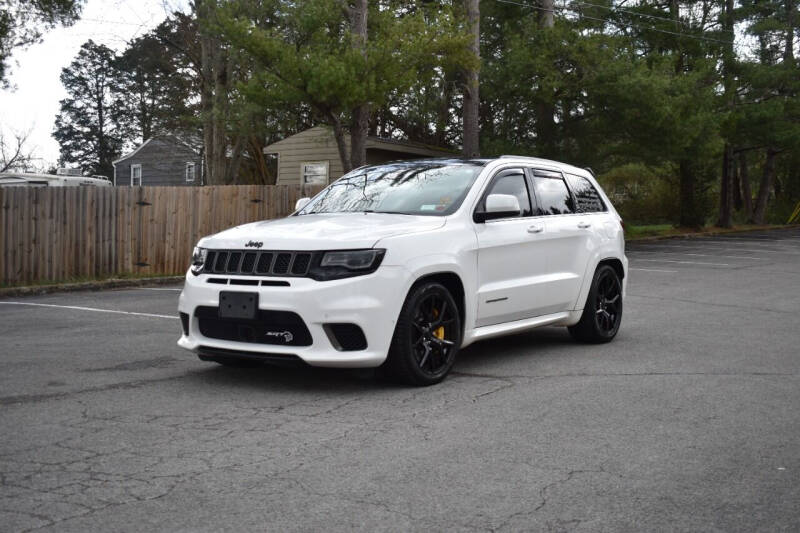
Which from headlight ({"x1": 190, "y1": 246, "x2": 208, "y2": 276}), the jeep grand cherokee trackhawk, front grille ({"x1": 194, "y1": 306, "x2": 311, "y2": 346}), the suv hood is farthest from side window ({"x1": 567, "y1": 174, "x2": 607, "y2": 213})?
headlight ({"x1": 190, "y1": 246, "x2": 208, "y2": 276})

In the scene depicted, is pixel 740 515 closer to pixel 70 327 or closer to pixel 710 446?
pixel 710 446

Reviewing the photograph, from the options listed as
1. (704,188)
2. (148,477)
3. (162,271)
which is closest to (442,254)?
(148,477)

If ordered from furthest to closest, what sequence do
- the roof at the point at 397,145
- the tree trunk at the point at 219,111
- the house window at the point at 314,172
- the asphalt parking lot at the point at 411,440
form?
the house window at the point at 314,172
the roof at the point at 397,145
the tree trunk at the point at 219,111
the asphalt parking lot at the point at 411,440

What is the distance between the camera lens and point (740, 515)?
12.9 ft

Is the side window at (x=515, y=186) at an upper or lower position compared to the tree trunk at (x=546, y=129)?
lower

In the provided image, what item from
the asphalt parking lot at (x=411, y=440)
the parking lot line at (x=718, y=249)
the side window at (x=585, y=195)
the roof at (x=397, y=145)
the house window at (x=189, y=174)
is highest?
the roof at (x=397, y=145)

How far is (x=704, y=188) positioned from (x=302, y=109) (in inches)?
804

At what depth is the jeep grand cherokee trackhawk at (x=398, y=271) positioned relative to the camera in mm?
6125

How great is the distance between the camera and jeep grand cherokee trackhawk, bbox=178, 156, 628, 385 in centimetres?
612

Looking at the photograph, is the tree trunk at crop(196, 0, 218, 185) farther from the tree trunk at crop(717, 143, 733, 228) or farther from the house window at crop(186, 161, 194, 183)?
the tree trunk at crop(717, 143, 733, 228)

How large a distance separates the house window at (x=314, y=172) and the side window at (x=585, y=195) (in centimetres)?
2383

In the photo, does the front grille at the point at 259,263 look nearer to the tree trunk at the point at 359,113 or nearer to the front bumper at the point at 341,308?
the front bumper at the point at 341,308

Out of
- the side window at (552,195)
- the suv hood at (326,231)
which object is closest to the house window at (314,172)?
the side window at (552,195)

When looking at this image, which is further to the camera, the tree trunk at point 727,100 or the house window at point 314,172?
the tree trunk at point 727,100
